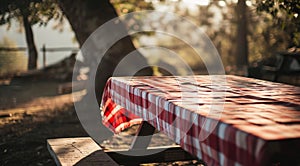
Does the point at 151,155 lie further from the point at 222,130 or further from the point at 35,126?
the point at 35,126

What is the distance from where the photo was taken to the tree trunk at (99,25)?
7.90 metres

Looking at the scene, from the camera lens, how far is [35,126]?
22.9ft

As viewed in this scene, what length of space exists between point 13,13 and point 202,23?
15.7m

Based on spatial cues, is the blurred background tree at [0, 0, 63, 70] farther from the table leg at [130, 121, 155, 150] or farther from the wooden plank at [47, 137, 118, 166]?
the wooden plank at [47, 137, 118, 166]

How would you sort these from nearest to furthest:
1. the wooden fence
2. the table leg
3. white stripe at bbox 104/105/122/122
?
white stripe at bbox 104/105/122/122, the table leg, the wooden fence

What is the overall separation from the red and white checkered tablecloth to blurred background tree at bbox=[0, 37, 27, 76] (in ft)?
42.0

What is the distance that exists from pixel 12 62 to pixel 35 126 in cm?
1040

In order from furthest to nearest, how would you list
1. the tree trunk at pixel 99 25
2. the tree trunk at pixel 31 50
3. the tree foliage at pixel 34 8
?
the tree trunk at pixel 31 50 → the tree foliage at pixel 34 8 → the tree trunk at pixel 99 25

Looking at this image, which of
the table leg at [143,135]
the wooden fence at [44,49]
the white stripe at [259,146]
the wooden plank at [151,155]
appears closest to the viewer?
the white stripe at [259,146]

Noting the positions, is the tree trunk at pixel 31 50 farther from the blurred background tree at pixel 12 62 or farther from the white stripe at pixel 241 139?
the white stripe at pixel 241 139

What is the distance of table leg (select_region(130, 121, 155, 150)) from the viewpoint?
14.4 feet

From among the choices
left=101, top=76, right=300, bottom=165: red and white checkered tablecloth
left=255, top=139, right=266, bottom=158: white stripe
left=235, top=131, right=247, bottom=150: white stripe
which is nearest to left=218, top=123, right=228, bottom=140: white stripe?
left=101, top=76, right=300, bottom=165: red and white checkered tablecloth

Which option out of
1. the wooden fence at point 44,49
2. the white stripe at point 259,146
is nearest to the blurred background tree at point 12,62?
the wooden fence at point 44,49

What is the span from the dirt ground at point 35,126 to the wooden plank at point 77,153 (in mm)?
1055
